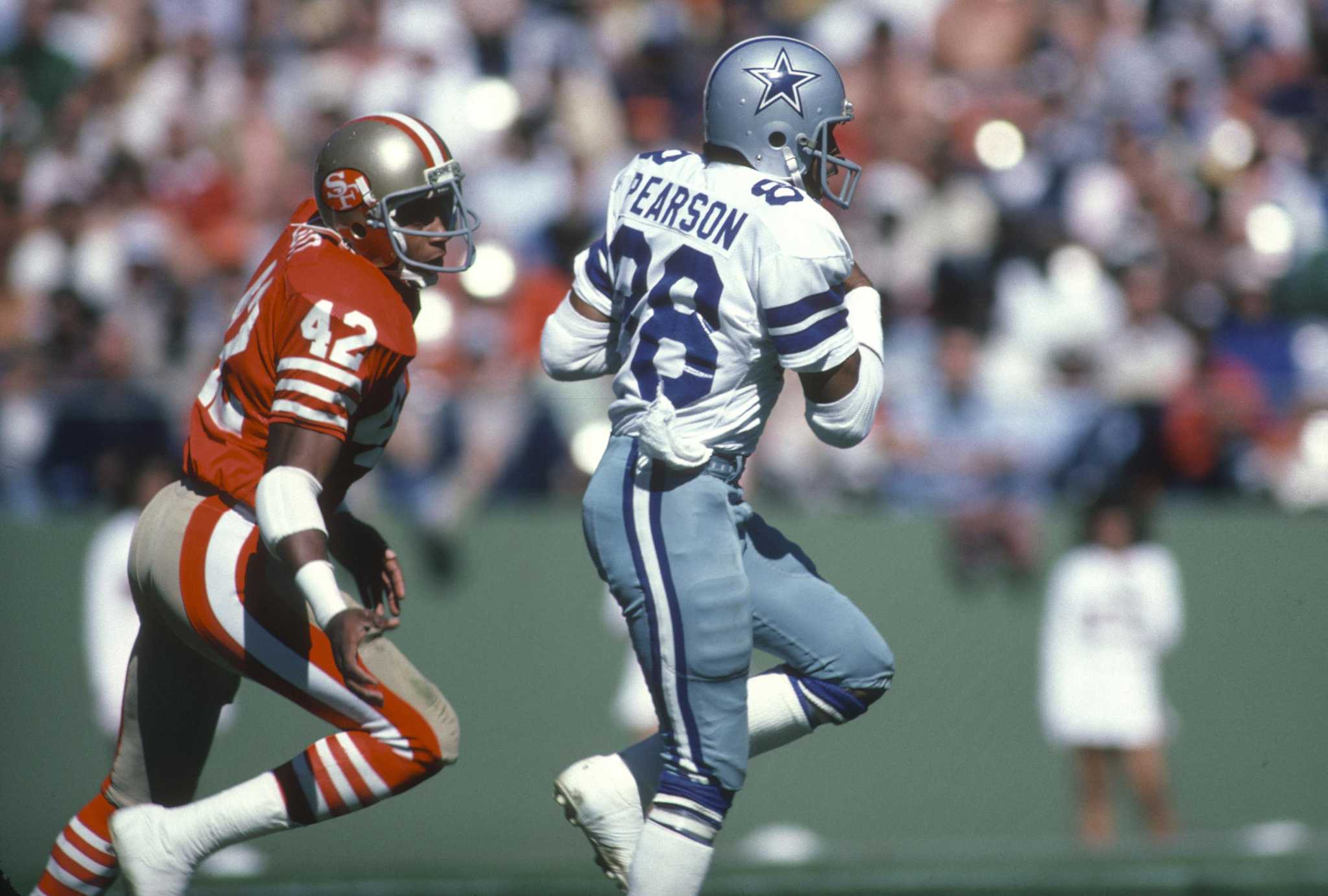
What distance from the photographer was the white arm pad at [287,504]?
332cm

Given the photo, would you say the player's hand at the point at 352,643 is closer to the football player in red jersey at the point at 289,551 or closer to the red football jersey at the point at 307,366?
the football player in red jersey at the point at 289,551

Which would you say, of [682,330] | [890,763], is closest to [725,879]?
[890,763]

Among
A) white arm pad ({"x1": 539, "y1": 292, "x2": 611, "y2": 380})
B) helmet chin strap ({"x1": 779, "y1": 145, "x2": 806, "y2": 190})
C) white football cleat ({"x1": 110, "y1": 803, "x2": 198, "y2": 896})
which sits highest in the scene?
helmet chin strap ({"x1": 779, "y1": 145, "x2": 806, "y2": 190})

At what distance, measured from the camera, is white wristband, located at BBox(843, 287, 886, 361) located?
3.70 meters

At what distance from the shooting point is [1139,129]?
9.09 meters

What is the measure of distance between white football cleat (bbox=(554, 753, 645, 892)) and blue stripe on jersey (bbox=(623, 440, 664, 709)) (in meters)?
0.26

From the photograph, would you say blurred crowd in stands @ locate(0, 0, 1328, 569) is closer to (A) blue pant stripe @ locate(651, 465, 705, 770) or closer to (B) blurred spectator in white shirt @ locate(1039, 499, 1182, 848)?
(B) blurred spectator in white shirt @ locate(1039, 499, 1182, 848)

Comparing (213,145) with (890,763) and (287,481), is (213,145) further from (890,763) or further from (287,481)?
(287,481)

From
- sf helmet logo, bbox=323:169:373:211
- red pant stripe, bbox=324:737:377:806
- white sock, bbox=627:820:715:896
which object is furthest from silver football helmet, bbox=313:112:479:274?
white sock, bbox=627:820:715:896

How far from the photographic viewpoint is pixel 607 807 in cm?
378

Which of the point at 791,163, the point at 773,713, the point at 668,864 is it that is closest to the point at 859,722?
the point at 773,713

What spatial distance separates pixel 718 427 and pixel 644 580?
378 mm

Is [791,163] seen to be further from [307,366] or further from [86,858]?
[86,858]

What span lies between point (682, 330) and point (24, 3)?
28.5 feet
